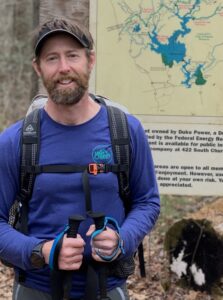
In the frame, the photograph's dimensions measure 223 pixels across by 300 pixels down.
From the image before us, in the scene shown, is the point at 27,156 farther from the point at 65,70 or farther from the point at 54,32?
the point at 54,32

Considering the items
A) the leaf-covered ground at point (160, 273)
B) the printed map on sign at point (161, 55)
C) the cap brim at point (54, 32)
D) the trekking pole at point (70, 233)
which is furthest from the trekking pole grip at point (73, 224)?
the leaf-covered ground at point (160, 273)

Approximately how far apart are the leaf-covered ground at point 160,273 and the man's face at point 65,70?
292 centimetres

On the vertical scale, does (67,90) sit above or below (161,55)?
below

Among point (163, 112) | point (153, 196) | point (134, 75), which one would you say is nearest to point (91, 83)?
point (134, 75)

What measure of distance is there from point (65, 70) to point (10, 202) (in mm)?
600

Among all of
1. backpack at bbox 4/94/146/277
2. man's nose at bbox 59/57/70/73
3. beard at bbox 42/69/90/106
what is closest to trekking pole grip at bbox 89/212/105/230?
backpack at bbox 4/94/146/277

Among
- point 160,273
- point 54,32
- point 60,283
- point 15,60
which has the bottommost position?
point 160,273

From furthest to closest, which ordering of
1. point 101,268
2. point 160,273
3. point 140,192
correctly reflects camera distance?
point 160,273 → point 140,192 → point 101,268

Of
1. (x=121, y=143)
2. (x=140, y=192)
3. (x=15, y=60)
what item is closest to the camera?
(x=121, y=143)

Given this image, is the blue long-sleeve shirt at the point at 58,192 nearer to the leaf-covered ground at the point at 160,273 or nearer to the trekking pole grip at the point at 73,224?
the trekking pole grip at the point at 73,224

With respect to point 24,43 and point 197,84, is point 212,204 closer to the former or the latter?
point 197,84

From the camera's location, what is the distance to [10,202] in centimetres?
233

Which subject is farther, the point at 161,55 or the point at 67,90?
the point at 161,55

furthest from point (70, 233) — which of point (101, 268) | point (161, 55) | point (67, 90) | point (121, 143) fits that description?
point (161, 55)
